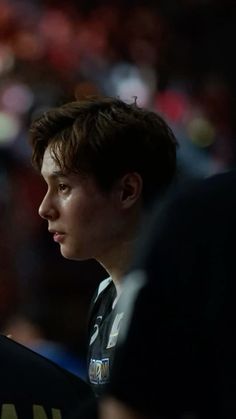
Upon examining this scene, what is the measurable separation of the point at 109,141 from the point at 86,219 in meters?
0.20

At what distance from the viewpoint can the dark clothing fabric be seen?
4.38 feet

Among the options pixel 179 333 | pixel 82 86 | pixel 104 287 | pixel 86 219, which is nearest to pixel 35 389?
pixel 179 333

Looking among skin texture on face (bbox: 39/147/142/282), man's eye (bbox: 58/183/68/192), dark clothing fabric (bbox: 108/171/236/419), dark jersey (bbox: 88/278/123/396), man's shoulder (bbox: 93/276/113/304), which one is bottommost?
dark clothing fabric (bbox: 108/171/236/419)

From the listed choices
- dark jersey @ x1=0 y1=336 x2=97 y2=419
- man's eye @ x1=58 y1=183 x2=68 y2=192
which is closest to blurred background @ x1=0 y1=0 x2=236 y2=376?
man's eye @ x1=58 y1=183 x2=68 y2=192

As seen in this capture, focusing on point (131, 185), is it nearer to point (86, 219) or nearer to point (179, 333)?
point (86, 219)

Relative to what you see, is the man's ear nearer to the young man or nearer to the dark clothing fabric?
the young man

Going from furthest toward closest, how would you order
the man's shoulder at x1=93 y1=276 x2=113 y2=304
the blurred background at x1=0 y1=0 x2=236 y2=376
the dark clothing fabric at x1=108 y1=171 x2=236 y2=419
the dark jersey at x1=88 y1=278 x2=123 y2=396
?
the blurred background at x1=0 y1=0 x2=236 y2=376 < the man's shoulder at x1=93 y1=276 x2=113 y2=304 < the dark jersey at x1=88 y1=278 x2=123 y2=396 < the dark clothing fabric at x1=108 y1=171 x2=236 y2=419

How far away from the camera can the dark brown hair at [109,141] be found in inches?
105

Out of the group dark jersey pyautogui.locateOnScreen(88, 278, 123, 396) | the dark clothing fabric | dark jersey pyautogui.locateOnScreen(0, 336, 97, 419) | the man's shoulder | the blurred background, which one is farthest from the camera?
the blurred background

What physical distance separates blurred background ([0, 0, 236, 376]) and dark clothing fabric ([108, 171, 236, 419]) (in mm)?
4594

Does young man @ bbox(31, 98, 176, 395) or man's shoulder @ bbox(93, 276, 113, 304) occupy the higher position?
young man @ bbox(31, 98, 176, 395)

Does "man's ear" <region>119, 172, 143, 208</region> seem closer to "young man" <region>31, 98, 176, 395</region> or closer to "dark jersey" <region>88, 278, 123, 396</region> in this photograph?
"young man" <region>31, 98, 176, 395</region>

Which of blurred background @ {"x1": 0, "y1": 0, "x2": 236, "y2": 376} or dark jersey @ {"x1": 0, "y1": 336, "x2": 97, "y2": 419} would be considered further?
blurred background @ {"x1": 0, "y1": 0, "x2": 236, "y2": 376}

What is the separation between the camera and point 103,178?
2688mm
